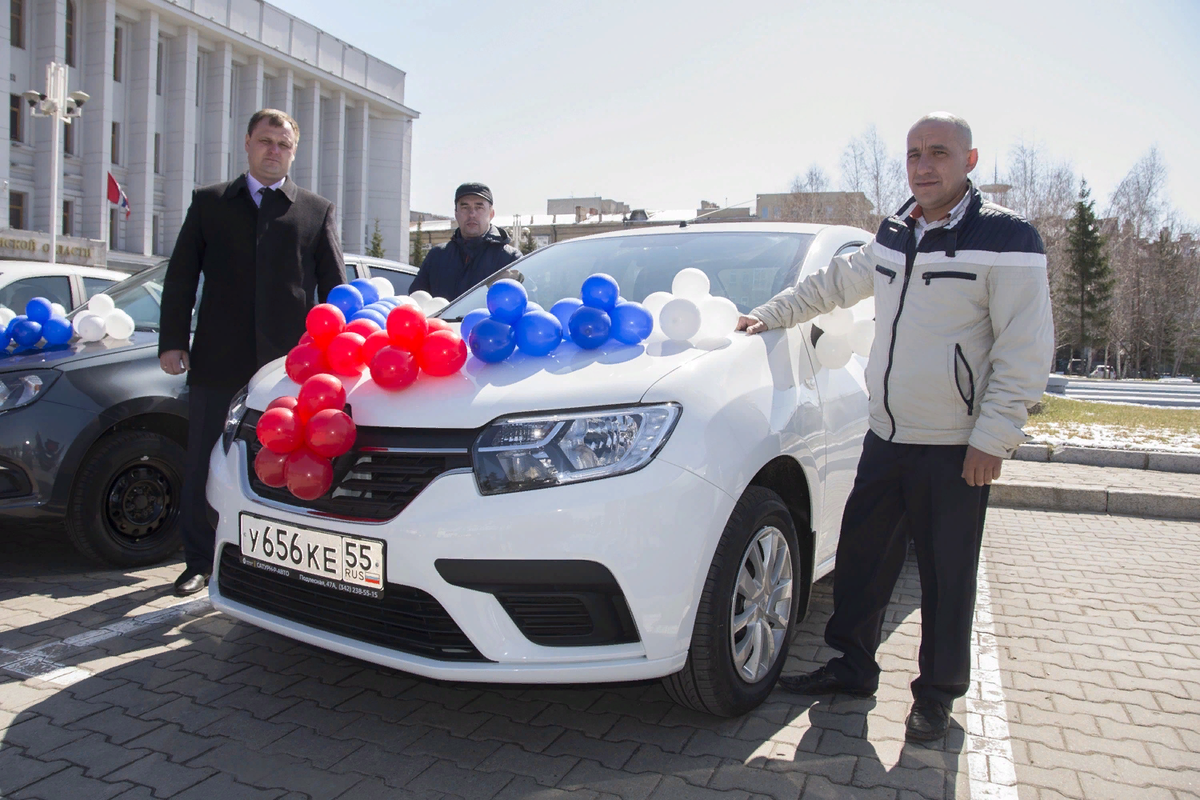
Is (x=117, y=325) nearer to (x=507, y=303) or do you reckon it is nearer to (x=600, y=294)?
(x=507, y=303)

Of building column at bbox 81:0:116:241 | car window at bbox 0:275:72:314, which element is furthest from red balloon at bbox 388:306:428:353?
building column at bbox 81:0:116:241

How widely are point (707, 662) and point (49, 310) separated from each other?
384 cm

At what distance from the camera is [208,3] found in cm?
4659

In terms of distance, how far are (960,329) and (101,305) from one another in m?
4.30

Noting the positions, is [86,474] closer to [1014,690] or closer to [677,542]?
[677,542]

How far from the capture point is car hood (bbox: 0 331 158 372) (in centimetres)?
423

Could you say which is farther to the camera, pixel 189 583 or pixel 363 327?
pixel 189 583

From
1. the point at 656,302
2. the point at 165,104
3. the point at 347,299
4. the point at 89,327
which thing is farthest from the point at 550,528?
the point at 165,104

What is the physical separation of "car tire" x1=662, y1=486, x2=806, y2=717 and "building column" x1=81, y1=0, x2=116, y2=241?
44.9 m

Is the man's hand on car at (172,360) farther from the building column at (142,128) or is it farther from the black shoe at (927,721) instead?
the building column at (142,128)

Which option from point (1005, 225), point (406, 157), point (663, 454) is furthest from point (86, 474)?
point (406, 157)

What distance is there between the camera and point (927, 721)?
2.83 meters

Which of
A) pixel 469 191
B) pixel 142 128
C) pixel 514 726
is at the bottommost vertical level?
pixel 514 726

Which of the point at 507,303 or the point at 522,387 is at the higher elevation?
the point at 507,303
